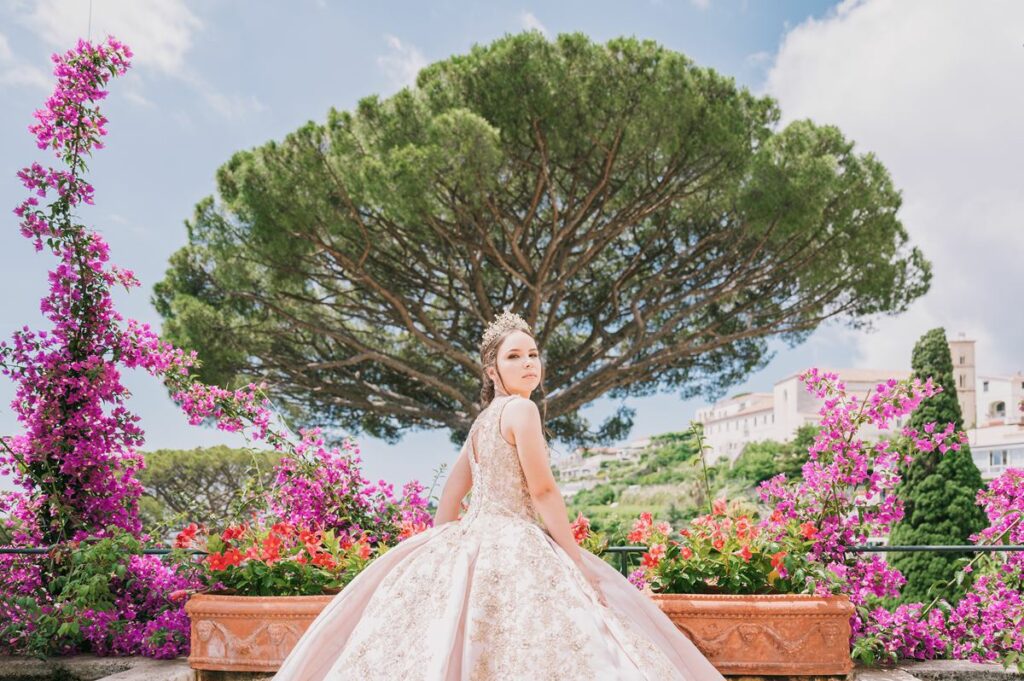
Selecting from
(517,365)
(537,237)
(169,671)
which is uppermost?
(537,237)

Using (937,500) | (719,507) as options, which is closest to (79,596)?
(719,507)

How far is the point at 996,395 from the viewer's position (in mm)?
40125

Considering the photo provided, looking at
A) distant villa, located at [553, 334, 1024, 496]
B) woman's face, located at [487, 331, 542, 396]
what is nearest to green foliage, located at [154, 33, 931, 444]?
woman's face, located at [487, 331, 542, 396]

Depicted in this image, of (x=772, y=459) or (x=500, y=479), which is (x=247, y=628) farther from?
(x=772, y=459)

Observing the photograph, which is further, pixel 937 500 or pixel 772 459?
pixel 772 459

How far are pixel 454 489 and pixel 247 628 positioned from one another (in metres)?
0.98

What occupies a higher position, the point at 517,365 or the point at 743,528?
the point at 517,365

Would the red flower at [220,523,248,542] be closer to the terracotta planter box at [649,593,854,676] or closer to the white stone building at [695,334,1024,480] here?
the terracotta planter box at [649,593,854,676]

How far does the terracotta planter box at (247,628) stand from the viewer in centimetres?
281

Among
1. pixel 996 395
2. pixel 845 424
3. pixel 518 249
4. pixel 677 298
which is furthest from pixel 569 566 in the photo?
pixel 996 395

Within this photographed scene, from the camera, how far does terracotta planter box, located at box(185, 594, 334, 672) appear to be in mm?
2814

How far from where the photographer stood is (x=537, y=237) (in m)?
12.3

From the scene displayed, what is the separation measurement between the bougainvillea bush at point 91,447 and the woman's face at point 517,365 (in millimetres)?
1665

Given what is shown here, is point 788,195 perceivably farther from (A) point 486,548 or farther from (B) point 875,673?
(A) point 486,548
